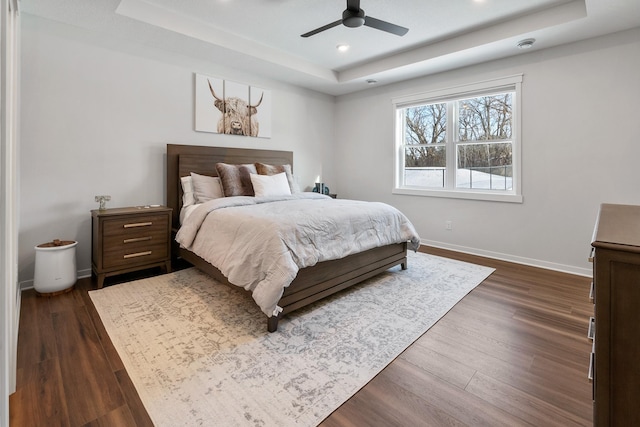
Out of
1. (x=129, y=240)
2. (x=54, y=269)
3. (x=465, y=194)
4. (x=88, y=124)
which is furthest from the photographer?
(x=465, y=194)

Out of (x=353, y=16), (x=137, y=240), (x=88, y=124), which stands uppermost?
(x=353, y=16)

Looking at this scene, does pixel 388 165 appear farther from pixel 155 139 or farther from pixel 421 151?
pixel 155 139

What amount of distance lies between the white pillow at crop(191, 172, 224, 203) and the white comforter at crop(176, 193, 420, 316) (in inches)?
20.0

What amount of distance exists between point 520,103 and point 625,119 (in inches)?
38.1

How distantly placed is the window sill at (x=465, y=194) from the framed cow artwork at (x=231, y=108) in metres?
2.31

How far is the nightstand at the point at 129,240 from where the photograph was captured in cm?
292

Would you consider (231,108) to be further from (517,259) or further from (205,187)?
(517,259)

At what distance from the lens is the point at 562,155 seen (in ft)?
11.3

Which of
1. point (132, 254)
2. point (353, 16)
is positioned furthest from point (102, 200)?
point (353, 16)

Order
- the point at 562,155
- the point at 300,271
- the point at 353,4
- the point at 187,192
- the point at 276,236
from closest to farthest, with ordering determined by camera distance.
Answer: the point at 276,236, the point at 300,271, the point at 353,4, the point at 562,155, the point at 187,192

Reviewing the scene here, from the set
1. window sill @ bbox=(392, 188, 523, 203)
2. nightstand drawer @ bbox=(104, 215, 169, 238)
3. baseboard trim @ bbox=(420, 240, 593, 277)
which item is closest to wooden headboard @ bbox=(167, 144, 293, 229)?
nightstand drawer @ bbox=(104, 215, 169, 238)

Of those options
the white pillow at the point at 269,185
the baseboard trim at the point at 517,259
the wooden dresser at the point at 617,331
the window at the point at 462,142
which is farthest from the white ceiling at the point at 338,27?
the wooden dresser at the point at 617,331

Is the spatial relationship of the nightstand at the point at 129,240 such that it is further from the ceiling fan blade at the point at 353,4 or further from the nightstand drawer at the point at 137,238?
the ceiling fan blade at the point at 353,4

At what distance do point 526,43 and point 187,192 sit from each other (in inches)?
161
